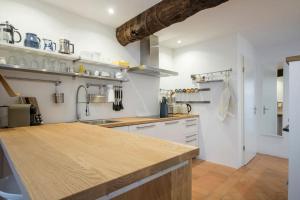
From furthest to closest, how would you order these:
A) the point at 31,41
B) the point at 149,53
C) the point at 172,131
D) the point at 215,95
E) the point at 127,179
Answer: the point at 215,95 → the point at 149,53 → the point at 172,131 → the point at 31,41 → the point at 127,179

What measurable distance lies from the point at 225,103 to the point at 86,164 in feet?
9.21

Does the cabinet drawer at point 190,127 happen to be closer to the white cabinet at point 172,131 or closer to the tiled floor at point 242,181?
the white cabinet at point 172,131

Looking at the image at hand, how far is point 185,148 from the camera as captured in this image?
0.87 metres

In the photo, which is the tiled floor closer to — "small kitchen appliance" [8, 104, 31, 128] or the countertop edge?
the countertop edge

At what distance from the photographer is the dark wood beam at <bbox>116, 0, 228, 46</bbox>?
5.65 ft

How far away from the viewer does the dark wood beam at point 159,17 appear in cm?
172

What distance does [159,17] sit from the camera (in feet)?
6.72

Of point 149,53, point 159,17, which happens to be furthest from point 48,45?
point 149,53

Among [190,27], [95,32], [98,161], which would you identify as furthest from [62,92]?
[190,27]

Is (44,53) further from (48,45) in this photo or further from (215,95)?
(215,95)

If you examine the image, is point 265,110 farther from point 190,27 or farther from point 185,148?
point 185,148

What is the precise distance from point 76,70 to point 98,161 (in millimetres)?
1966

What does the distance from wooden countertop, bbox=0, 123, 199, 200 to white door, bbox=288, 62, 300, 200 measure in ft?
3.79

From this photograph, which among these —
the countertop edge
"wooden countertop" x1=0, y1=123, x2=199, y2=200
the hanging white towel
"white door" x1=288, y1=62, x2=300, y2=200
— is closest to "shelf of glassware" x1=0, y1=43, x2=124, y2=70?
"wooden countertop" x1=0, y1=123, x2=199, y2=200
